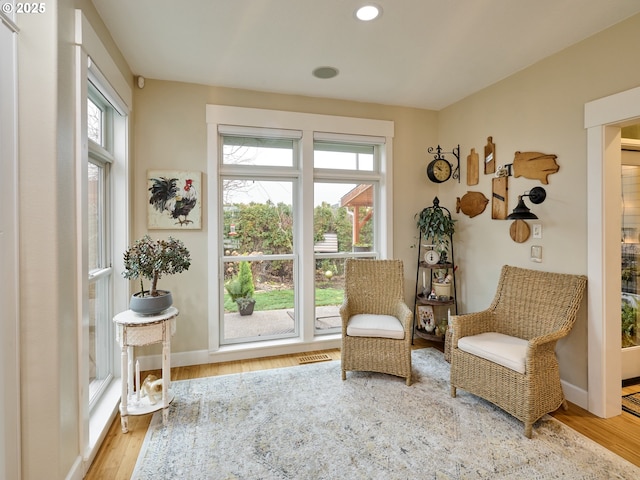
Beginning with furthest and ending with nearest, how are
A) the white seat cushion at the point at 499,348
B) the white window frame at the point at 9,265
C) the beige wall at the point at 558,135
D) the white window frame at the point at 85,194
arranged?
the beige wall at the point at 558,135, the white seat cushion at the point at 499,348, the white window frame at the point at 85,194, the white window frame at the point at 9,265

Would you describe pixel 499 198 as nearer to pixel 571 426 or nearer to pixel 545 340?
pixel 545 340

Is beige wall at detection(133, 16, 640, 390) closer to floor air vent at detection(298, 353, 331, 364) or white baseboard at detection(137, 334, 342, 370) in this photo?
white baseboard at detection(137, 334, 342, 370)

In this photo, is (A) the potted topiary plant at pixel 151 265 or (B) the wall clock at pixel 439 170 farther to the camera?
(B) the wall clock at pixel 439 170

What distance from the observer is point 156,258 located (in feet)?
7.41

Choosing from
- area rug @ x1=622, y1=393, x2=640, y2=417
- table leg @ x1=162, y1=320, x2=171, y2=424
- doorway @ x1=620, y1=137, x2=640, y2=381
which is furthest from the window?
doorway @ x1=620, y1=137, x2=640, y2=381

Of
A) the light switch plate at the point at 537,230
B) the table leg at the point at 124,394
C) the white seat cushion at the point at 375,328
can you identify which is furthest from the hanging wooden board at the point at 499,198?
the table leg at the point at 124,394

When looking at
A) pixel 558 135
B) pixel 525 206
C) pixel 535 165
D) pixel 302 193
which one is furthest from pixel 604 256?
pixel 302 193

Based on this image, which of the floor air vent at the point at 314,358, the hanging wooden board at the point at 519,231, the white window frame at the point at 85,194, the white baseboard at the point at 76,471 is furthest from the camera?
the floor air vent at the point at 314,358

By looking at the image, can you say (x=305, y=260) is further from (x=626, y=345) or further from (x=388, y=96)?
(x=626, y=345)

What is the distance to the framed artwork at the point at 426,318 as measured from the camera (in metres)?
3.57

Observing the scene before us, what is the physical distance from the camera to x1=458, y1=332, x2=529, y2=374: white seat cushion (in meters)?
2.16

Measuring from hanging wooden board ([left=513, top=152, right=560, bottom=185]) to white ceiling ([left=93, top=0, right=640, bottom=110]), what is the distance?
77 centimetres

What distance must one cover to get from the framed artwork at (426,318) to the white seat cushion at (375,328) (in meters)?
0.78

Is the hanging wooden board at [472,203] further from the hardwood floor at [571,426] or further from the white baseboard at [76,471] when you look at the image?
the white baseboard at [76,471]
